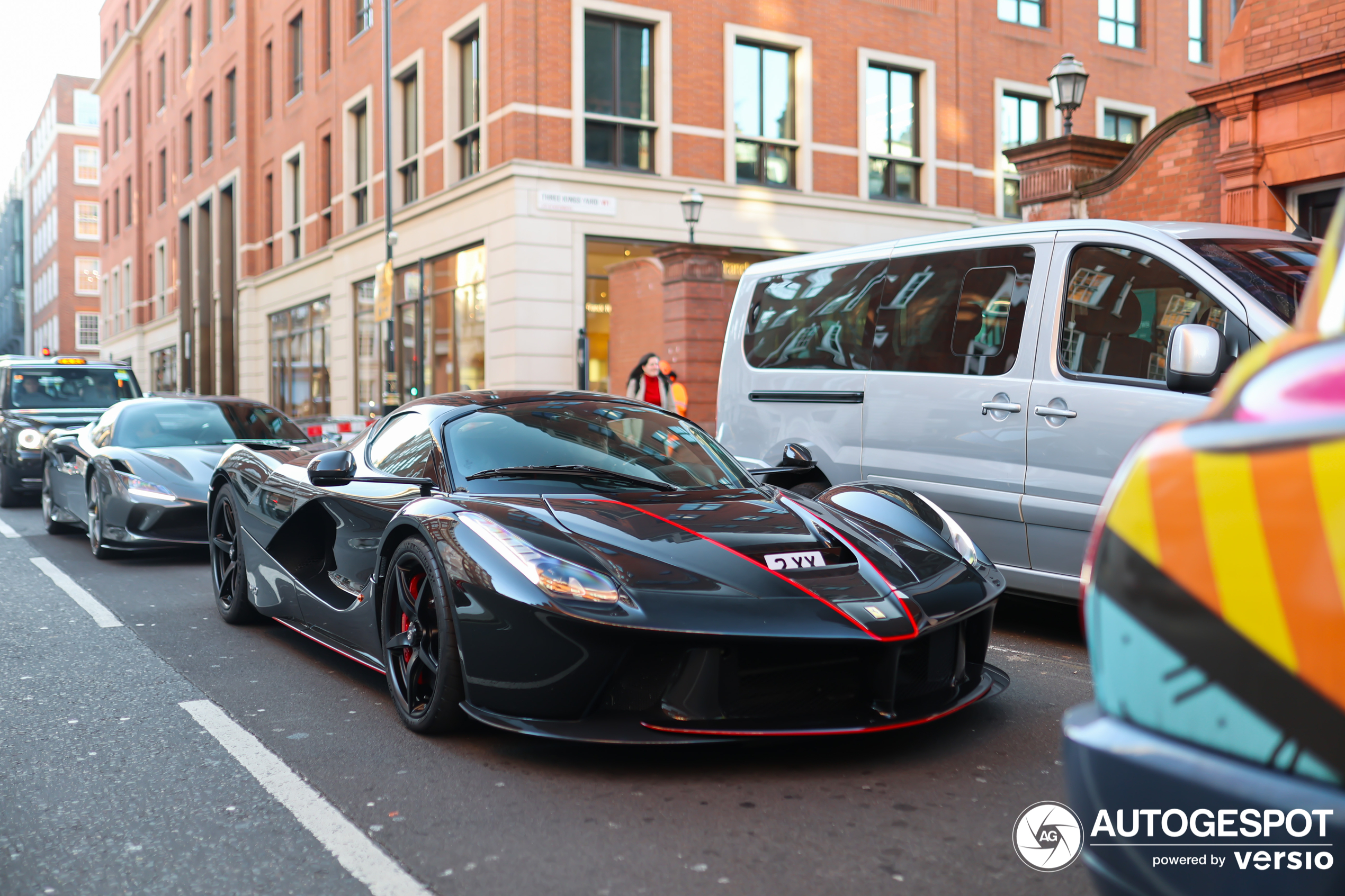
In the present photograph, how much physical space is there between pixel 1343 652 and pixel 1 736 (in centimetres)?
429

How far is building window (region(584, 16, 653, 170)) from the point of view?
20000 millimetres

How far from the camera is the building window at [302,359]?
28.6 metres

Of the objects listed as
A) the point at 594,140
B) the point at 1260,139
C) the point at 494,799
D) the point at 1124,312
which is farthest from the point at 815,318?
the point at 594,140

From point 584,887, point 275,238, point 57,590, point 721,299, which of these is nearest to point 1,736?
point 584,887

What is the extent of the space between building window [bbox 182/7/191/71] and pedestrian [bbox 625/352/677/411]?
32.3 metres

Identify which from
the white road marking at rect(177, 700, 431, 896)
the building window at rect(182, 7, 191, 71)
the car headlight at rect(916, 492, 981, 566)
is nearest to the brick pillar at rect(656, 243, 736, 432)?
the car headlight at rect(916, 492, 981, 566)

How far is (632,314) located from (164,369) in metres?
32.5

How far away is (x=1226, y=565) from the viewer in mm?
1524

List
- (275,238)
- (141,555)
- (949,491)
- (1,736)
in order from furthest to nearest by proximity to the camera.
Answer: (275,238) → (141,555) → (949,491) → (1,736)

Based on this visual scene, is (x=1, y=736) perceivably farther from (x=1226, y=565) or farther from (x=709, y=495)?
(x=1226, y=565)

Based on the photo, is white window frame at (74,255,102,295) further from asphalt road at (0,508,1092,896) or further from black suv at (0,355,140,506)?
asphalt road at (0,508,1092,896)

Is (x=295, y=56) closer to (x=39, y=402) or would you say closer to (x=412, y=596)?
(x=39, y=402)

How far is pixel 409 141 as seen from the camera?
77.0 feet

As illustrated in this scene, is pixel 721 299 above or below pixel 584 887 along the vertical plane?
above
